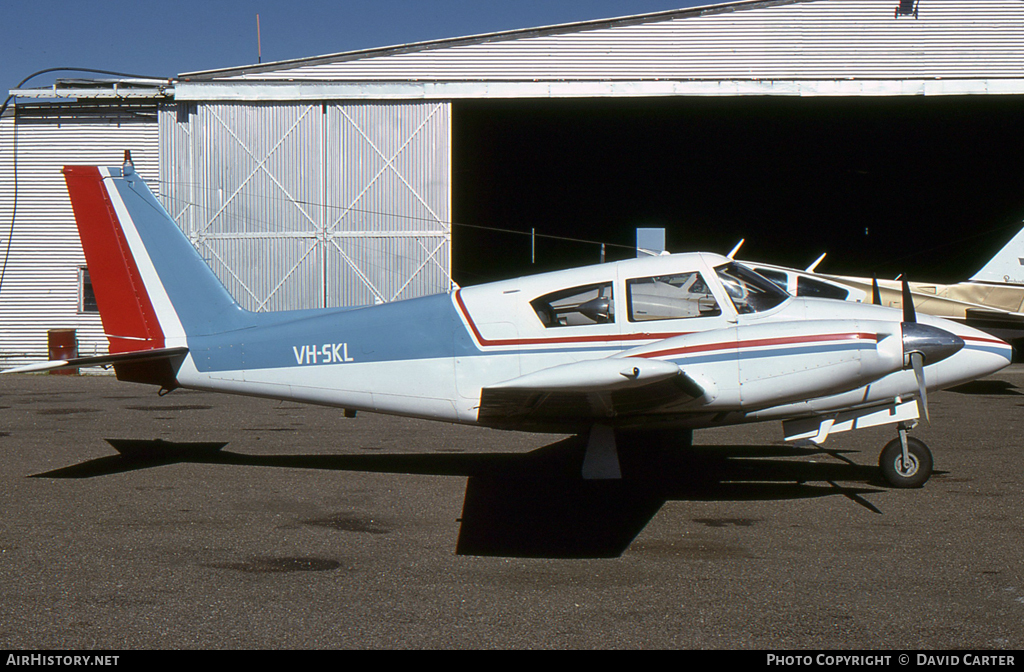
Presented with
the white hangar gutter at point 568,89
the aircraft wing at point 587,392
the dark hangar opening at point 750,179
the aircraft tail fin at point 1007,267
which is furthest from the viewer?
the dark hangar opening at point 750,179

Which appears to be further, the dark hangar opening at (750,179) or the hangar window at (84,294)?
the hangar window at (84,294)

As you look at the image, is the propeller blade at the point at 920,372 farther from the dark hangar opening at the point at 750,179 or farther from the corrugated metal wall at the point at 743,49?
the corrugated metal wall at the point at 743,49

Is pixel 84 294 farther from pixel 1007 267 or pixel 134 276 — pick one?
pixel 1007 267

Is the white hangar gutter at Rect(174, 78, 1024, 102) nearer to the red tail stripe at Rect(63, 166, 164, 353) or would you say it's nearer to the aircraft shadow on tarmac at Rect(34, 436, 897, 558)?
the aircraft shadow on tarmac at Rect(34, 436, 897, 558)

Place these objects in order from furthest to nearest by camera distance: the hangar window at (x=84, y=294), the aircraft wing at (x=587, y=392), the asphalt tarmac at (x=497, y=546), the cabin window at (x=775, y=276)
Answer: the hangar window at (x=84, y=294) < the cabin window at (x=775, y=276) < the aircraft wing at (x=587, y=392) < the asphalt tarmac at (x=497, y=546)

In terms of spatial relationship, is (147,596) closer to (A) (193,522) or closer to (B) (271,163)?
(A) (193,522)

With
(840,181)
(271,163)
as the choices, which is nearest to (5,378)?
(271,163)

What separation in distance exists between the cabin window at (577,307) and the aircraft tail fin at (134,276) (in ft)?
10.9

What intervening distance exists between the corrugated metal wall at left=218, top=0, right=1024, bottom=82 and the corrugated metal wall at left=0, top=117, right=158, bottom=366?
4954mm

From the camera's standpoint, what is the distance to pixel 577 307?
7.45 m

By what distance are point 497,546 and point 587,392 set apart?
1.35 metres

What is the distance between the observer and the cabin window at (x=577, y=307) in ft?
24.2

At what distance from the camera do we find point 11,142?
72.6 ft

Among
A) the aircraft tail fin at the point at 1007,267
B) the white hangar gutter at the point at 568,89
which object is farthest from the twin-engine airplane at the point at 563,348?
the aircraft tail fin at the point at 1007,267
